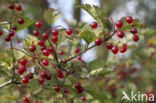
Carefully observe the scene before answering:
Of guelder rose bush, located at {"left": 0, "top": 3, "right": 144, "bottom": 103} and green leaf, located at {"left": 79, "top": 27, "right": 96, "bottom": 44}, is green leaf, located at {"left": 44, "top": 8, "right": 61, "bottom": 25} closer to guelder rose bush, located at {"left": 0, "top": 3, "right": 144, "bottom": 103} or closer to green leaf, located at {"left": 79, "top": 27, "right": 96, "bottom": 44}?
guelder rose bush, located at {"left": 0, "top": 3, "right": 144, "bottom": 103}

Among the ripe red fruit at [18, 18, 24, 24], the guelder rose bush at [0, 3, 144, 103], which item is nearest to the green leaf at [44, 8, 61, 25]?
the guelder rose bush at [0, 3, 144, 103]

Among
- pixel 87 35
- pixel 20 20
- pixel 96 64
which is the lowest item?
pixel 96 64

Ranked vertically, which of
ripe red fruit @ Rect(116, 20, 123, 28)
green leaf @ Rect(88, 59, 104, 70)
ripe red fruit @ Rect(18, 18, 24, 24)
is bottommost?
green leaf @ Rect(88, 59, 104, 70)

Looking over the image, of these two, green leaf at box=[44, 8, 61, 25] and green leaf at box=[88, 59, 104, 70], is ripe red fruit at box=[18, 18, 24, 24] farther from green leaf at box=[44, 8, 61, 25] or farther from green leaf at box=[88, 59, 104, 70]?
green leaf at box=[88, 59, 104, 70]

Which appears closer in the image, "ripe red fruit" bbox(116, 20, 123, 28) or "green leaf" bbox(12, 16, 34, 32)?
"ripe red fruit" bbox(116, 20, 123, 28)

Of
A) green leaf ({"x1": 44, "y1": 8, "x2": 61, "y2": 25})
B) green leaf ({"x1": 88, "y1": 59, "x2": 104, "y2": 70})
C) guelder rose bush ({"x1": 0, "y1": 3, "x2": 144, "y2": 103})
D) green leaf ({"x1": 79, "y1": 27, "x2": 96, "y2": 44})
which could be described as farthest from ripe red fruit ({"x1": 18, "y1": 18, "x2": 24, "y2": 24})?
green leaf ({"x1": 88, "y1": 59, "x2": 104, "y2": 70})

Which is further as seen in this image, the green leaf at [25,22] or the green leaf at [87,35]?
the green leaf at [25,22]

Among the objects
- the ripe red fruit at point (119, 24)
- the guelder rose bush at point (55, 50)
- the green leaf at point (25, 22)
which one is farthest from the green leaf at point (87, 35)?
the green leaf at point (25, 22)

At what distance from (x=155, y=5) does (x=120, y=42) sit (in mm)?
11565

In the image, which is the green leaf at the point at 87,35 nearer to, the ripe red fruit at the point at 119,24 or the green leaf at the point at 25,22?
the ripe red fruit at the point at 119,24

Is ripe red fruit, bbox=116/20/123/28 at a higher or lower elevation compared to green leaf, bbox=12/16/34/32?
lower

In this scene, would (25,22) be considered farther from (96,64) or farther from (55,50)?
(96,64)

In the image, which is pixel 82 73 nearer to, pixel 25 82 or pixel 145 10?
pixel 25 82

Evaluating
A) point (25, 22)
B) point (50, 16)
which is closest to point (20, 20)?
point (25, 22)
